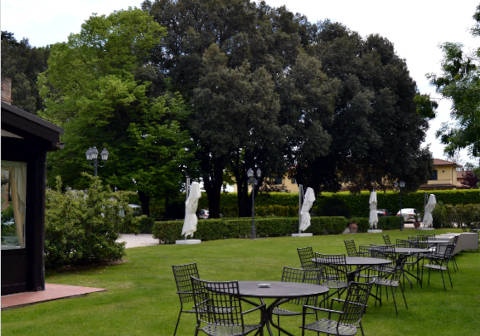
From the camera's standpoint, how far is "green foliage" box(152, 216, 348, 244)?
2319 cm

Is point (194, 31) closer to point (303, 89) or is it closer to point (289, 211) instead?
point (303, 89)

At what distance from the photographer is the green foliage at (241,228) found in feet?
76.1

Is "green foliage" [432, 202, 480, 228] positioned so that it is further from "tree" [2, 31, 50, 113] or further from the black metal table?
the black metal table

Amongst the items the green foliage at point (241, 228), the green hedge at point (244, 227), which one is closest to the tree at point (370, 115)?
the green hedge at point (244, 227)

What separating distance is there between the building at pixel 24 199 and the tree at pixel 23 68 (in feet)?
95.9

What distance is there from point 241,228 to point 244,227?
0.71 ft

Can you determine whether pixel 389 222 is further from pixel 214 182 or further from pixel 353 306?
pixel 353 306

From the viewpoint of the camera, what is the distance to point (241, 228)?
27.2m

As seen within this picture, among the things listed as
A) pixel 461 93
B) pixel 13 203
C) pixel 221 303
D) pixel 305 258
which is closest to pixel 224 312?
pixel 221 303

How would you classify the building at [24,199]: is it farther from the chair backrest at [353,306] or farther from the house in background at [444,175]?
the house in background at [444,175]

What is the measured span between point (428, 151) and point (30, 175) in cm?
3253

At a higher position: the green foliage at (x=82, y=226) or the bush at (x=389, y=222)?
the green foliage at (x=82, y=226)

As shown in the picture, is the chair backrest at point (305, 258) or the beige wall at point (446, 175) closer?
the chair backrest at point (305, 258)

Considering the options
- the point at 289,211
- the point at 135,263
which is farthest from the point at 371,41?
the point at 135,263
